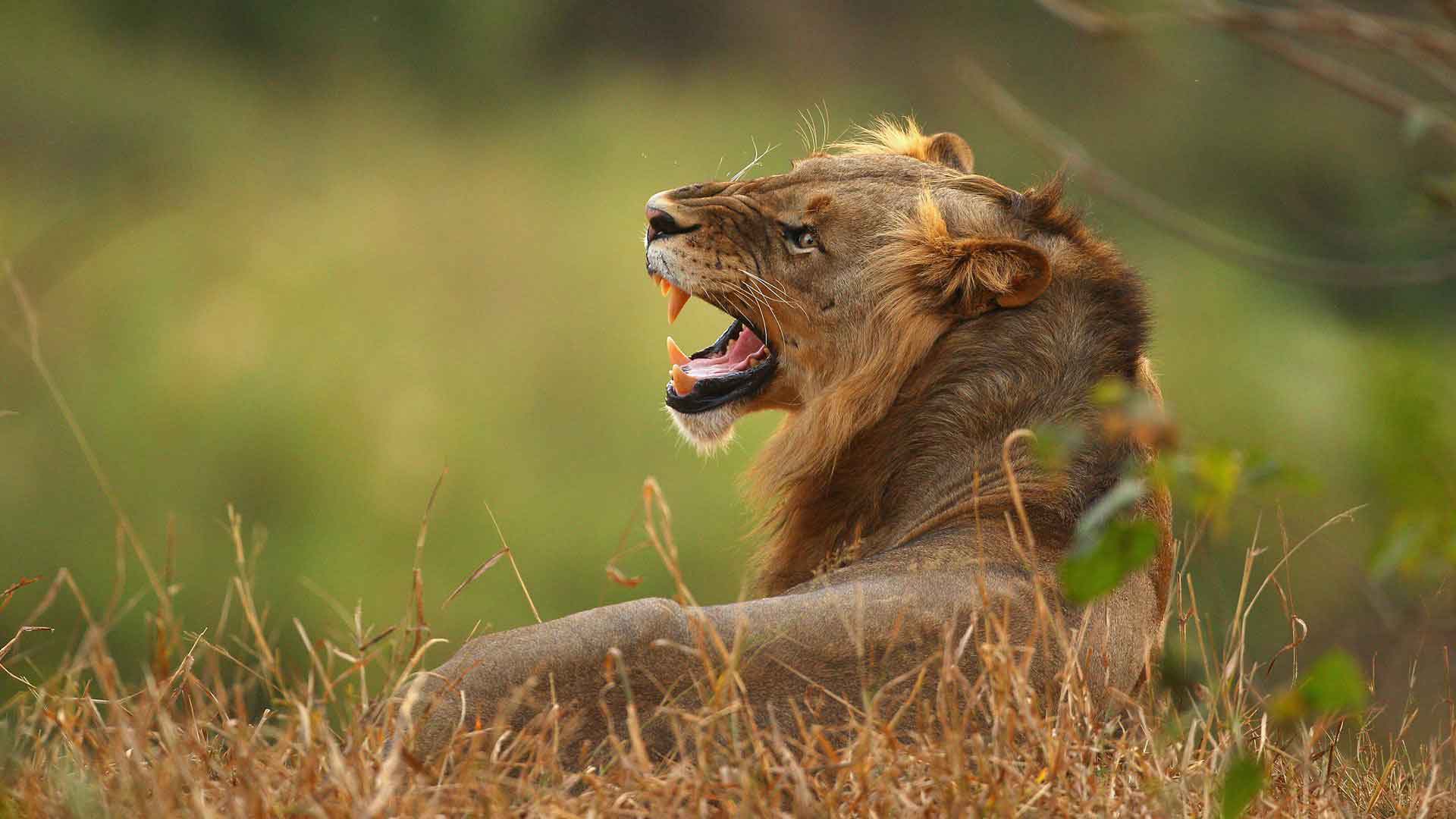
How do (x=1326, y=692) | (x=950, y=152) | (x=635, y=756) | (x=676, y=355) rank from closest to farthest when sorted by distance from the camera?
(x=1326, y=692) < (x=635, y=756) < (x=676, y=355) < (x=950, y=152)

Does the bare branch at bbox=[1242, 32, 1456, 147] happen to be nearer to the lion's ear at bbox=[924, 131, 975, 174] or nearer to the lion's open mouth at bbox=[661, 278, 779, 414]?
the lion's open mouth at bbox=[661, 278, 779, 414]

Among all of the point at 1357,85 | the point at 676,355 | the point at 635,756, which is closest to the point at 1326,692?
the point at 1357,85

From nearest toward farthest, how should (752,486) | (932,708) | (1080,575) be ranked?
(1080,575) → (932,708) → (752,486)

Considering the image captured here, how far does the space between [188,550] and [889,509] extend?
25.6ft

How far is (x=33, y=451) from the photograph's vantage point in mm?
10445

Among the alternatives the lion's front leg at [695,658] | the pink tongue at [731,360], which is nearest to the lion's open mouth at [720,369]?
the pink tongue at [731,360]

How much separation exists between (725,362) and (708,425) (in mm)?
225

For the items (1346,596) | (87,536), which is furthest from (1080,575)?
(87,536)

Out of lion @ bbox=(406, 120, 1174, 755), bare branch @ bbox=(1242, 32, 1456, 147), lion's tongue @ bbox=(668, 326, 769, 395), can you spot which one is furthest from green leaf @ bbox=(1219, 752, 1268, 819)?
lion's tongue @ bbox=(668, 326, 769, 395)

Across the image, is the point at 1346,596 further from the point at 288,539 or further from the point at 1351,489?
the point at 288,539

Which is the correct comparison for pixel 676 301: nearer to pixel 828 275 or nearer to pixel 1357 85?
pixel 828 275

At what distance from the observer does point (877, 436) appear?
3609mm

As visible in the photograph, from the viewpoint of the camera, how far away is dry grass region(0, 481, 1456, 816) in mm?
2250

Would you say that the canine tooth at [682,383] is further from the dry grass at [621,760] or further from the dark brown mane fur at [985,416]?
the dry grass at [621,760]
